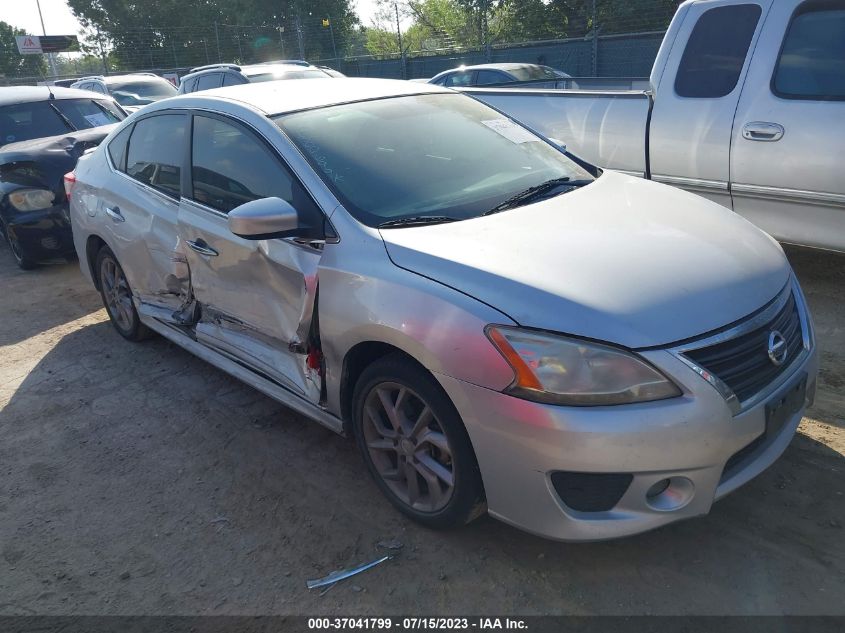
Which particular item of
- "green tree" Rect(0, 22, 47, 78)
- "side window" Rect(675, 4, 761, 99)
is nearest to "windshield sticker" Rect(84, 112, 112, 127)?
"side window" Rect(675, 4, 761, 99)

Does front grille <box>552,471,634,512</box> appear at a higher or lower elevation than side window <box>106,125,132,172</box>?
lower

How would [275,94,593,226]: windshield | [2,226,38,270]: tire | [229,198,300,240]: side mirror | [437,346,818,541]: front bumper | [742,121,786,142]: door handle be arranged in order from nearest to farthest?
1. [437,346,818,541]: front bumper
2. [229,198,300,240]: side mirror
3. [275,94,593,226]: windshield
4. [742,121,786,142]: door handle
5. [2,226,38,270]: tire

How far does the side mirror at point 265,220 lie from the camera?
9.59 feet

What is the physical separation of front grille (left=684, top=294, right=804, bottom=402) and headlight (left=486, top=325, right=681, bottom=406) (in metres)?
0.17

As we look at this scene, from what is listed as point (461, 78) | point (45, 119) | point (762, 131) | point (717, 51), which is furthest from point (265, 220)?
point (461, 78)

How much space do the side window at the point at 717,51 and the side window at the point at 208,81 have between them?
975cm

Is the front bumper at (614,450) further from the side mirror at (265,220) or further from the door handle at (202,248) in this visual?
the door handle at (202,248)

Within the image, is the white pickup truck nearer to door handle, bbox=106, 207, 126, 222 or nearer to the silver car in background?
the silver car in background

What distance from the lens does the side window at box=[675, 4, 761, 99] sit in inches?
192

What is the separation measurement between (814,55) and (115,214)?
4.54 m

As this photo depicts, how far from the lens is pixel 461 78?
13391mm

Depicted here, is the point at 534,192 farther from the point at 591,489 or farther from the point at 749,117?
the point at 749,117

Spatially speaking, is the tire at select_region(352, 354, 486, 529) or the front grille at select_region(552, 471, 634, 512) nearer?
the front grille at select_region(552, 471, 634, 512)

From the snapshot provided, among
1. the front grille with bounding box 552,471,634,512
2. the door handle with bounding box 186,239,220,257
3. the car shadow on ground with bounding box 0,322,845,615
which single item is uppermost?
the door handle with bounding box 186,239,220,257
